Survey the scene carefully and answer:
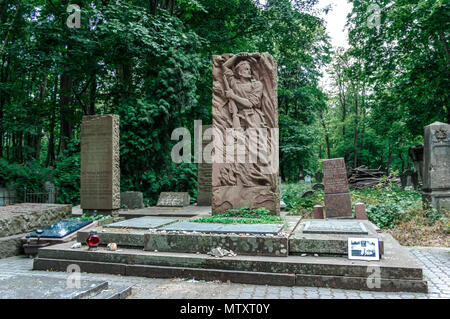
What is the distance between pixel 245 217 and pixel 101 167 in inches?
160

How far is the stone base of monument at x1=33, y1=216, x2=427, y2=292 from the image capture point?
415cm

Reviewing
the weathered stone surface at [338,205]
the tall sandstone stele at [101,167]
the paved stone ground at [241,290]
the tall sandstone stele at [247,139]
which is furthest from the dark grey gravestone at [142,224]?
the weathered stone surface at [338,205]

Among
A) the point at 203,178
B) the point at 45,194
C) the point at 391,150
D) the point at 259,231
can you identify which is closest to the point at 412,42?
the point at 203,178

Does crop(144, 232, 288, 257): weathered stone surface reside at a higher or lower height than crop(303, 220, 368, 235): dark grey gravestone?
lower

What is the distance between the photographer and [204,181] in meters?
10.7

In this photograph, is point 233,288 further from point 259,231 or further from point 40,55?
point 40,55

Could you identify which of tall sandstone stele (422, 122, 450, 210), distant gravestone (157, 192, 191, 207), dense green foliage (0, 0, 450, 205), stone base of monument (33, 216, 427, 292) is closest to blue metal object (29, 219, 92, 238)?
stone base of monument (33, 216, 427, 292)

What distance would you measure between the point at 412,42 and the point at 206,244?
1323cm

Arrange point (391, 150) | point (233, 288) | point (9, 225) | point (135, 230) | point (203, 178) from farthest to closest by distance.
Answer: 1. point (391, 150)
2. point (203, 178)
3. point (9, 225)
4. point (135, 230)
5. point (233, 288)

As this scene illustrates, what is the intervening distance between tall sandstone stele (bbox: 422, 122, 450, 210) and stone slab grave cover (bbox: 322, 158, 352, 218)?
2206 mm

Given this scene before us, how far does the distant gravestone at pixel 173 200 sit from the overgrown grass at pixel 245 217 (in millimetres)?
3568

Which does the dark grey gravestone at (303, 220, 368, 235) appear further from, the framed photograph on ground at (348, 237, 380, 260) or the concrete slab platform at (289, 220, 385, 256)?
the framed photograph on ground at (348, 237, 380, 260)

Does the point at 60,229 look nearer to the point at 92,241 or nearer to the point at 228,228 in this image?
the point at 92,241

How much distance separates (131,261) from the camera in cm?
500
